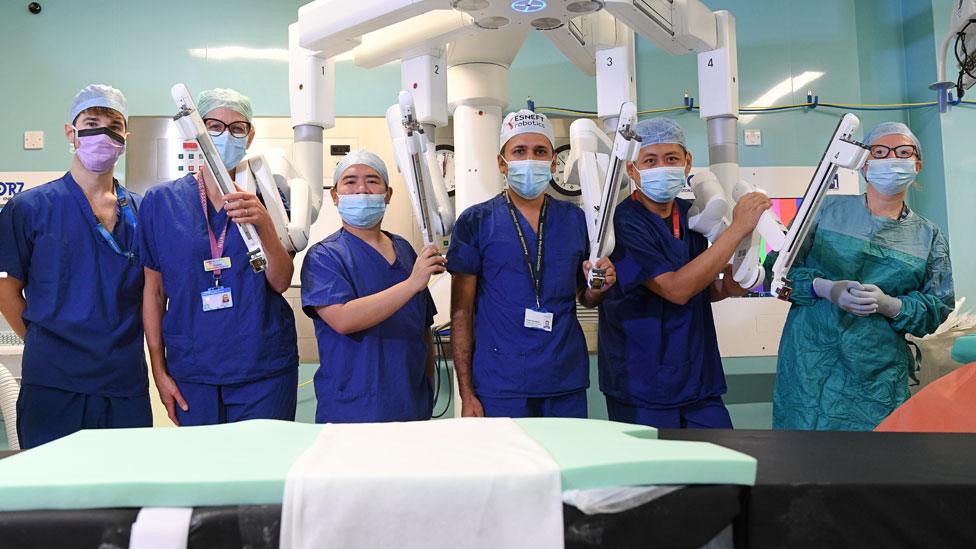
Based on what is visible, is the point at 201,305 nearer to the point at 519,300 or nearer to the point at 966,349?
the point at 519,300

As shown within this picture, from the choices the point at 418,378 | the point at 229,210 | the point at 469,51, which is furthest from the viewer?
the point at 469,51

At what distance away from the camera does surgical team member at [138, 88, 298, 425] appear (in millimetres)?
2092

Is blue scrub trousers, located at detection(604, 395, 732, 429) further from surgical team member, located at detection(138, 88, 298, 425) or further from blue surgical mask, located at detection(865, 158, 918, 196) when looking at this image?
surgical team member, located at detection(138, 88, 298, 425)

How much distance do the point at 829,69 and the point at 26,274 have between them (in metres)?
3.97

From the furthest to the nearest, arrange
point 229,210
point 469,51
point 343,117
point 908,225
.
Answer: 1. point 343,117
2. point 469,51
3. point 908,225
4. point 229,210

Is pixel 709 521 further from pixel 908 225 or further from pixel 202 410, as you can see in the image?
pixel 908 225

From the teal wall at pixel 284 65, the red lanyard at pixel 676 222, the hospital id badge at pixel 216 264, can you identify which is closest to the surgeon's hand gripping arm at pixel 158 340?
the hospital id badge at pixel 216 264

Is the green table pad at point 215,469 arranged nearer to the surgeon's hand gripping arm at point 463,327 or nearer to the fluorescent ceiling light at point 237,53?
the surgeon's hand gripping arm at point 463,327

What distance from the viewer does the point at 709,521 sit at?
87 centimetres

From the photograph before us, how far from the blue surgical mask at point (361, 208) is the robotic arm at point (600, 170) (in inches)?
23.3

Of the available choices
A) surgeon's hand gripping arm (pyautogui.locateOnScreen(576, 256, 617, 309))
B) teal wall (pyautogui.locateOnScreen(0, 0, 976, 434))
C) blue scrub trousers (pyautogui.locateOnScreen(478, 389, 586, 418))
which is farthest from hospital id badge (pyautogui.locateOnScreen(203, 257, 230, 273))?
teal wall (pyautogui.locateOnScreen(0, 0, 976, 434))

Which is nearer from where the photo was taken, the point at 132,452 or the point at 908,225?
the point at 132,452

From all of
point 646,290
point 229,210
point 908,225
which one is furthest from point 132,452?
point 908,225

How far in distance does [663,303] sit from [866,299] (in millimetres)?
590
